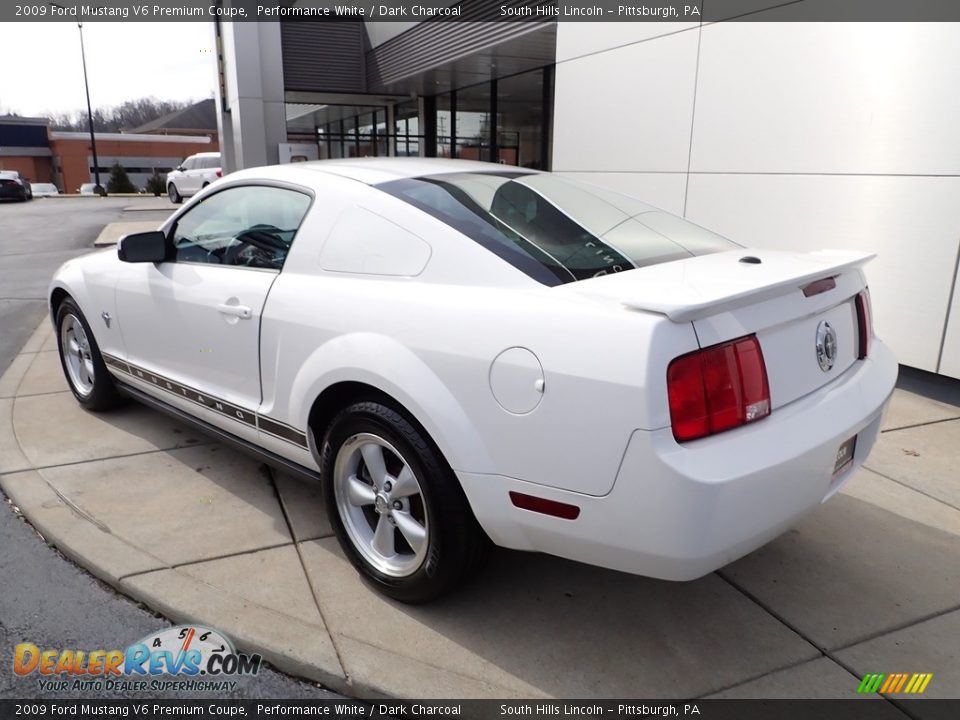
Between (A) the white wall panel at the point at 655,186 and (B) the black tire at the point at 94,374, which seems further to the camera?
(A) the white wall panel at the point at 655,186

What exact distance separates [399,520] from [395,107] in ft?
69.5

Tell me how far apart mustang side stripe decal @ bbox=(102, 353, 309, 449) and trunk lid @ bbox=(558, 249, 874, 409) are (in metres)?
1.44

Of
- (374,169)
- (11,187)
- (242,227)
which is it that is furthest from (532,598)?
(11,187)

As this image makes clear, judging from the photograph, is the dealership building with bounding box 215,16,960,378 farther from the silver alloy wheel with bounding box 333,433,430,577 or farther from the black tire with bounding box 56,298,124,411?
the black tire with bounding box 56,298,124,411

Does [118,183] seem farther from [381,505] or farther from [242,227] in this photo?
[381,505]

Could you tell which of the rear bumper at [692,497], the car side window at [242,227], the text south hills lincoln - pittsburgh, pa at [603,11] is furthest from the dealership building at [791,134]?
the car side window at [242,227]

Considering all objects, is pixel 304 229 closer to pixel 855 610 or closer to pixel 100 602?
pixel 100 602

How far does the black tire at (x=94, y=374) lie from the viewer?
4.70 metres

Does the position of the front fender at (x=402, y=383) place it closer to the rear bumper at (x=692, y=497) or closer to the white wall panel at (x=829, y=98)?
the rear bumper at (x=692, y=497)

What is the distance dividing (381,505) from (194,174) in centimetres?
3058

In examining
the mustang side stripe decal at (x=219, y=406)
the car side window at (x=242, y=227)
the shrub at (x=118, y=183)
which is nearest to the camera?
the mustang side stripe decal at (x=219, y=406)

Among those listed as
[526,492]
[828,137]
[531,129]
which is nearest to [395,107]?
[531,129]

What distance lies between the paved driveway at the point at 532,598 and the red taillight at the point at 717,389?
930mm

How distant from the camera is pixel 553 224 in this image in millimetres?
2930
